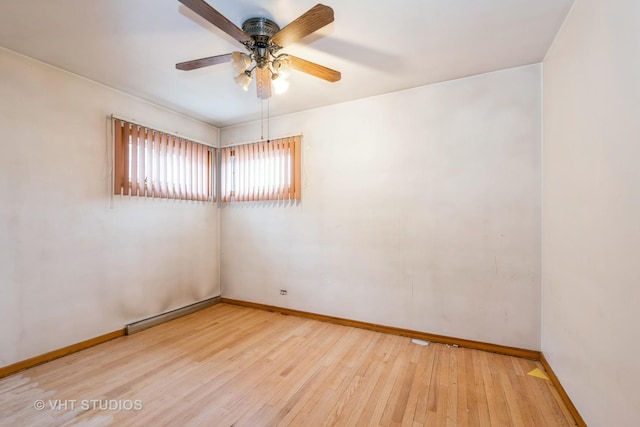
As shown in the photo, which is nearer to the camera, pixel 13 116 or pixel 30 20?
pixel 30 20

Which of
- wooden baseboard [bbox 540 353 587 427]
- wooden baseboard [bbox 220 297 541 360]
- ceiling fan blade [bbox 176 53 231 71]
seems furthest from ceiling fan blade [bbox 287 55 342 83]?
wooden baseboard [bbox 540 353 587 427]

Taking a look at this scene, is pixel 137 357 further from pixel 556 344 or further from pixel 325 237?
pixel 556 344

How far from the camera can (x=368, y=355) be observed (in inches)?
103

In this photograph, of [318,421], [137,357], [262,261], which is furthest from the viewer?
[262,261]

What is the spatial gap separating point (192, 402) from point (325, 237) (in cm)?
209

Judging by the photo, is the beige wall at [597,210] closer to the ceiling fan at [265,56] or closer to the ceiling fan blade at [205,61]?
the ceiling fan at [265,56]

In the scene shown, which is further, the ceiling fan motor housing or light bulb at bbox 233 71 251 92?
light bulb at bbox 233 71 251 92

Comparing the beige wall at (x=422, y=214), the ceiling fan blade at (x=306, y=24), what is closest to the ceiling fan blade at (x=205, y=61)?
the ceiling fan blade at (x=306, y=24)

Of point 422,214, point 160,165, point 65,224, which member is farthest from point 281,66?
point 65,224

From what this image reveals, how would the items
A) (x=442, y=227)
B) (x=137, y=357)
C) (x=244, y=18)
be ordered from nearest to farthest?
(x=244, y=18), (x=137, y=357), (x=442, y=227)

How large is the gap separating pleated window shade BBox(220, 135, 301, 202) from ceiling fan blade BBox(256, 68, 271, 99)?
4.65 feet

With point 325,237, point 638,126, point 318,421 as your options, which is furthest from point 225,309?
point 638,126

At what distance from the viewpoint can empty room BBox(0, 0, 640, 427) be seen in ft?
5.57

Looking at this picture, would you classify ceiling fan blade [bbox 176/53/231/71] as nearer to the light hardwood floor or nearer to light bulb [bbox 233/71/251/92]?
light bulb [bbox 233/71/251/92]
